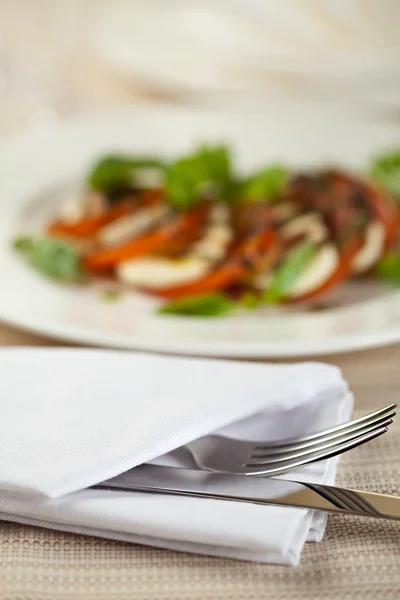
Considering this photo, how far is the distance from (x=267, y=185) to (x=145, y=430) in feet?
5.33

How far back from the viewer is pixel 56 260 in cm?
230

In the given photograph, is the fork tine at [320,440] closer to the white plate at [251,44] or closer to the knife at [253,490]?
the knife at [253,490]

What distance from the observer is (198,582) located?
930 millimetres

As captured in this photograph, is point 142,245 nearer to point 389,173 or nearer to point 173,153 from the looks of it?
point 173,153

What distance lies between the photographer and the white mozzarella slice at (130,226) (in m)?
2.52

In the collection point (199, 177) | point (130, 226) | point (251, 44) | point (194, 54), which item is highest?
point (251, 44)

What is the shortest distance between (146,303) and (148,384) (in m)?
0.92

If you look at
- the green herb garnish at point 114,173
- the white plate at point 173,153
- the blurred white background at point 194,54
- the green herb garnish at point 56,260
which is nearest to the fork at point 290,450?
the white plate at point 173,153

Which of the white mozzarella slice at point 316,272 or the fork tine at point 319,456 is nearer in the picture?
the fork tine at point 319,456

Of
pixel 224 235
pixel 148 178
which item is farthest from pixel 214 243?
pixel 148 178

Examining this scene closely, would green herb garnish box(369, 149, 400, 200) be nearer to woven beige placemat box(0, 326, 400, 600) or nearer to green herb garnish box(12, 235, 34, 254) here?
green herb garnish box(12, 235, 34, 254)

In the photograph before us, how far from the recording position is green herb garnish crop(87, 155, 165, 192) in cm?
287

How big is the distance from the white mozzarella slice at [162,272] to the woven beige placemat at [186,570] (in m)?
1.31

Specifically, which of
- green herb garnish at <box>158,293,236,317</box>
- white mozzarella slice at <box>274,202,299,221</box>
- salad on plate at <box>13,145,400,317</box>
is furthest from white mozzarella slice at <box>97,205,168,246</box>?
green herb garnish at <box>158,293,236,317</box>
